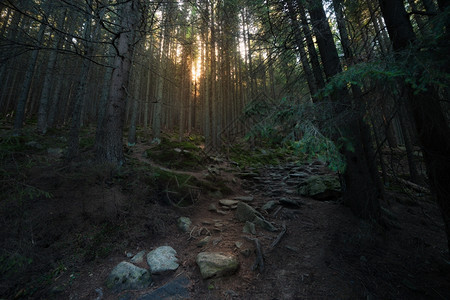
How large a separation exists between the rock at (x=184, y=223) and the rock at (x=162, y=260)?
2.29 feet

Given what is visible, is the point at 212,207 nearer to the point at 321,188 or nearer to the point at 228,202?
the point at 228,202

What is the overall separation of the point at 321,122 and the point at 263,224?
2.74m

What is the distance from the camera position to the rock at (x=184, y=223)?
169 inches

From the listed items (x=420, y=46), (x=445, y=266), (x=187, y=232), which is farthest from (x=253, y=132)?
(x=445, y=266)

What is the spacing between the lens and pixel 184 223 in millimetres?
4379

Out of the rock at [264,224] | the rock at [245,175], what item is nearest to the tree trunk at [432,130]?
the rock at [264,224]

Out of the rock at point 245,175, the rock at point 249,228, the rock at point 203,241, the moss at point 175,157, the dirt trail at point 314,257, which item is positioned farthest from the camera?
the rock at point 245,175

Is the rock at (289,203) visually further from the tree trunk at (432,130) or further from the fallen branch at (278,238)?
the tree trunk at (432,130)

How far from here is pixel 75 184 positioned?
4.11 m

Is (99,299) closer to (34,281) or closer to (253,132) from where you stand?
(34,281)

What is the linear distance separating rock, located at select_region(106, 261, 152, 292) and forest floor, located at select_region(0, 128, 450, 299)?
0.31 ft

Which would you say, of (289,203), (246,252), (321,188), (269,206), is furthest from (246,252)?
(321,188)

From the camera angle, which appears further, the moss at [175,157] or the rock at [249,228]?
the moss at [175,157]

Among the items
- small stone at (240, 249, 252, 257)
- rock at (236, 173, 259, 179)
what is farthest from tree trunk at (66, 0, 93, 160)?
rock at (236, 173, 259, 179)
